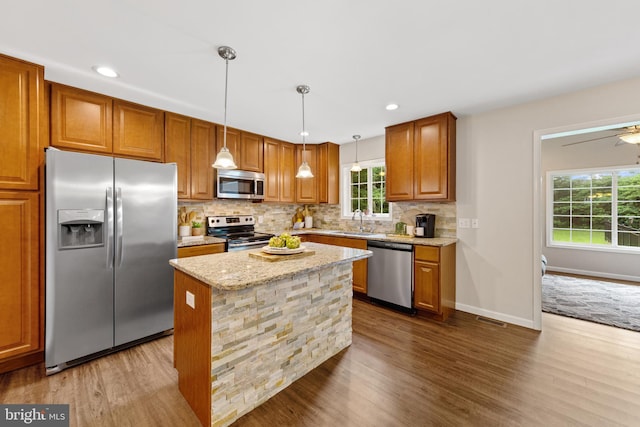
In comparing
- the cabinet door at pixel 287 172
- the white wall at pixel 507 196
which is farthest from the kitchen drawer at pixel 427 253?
the cabinet door at pixel 287 172

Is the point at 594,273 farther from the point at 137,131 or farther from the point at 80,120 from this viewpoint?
the point at 80,120

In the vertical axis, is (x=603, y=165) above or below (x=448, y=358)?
above

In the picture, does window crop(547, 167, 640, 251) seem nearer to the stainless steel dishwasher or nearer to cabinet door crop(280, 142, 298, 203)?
the stainless steel dishwasher

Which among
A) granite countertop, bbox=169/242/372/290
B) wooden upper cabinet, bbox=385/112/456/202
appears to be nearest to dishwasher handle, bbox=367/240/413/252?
wooden upper cabinet, bbox=385/112/456/202

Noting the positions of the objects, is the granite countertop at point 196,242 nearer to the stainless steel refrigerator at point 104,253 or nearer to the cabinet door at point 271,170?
the stainless steel refrigerator at point 104,253

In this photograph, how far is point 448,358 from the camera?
2.34 meters

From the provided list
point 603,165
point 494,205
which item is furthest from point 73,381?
point 603,165

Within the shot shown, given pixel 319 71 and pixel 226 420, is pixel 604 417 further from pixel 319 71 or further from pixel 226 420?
pixel 319 71

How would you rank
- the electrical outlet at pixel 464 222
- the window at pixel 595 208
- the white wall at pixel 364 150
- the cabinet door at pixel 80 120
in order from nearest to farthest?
the cabinet door at pixel 80 120 < the electrical outlet at pixel 464 222 < the white wall at pixel 364 150 < the window at pixel 595 208

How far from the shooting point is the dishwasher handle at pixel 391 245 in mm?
3274

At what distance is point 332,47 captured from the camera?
1.97 metres

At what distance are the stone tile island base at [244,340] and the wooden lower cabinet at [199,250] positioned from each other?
3.64ft

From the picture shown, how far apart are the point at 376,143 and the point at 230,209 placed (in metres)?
2.58

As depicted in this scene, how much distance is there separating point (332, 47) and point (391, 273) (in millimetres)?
2603
